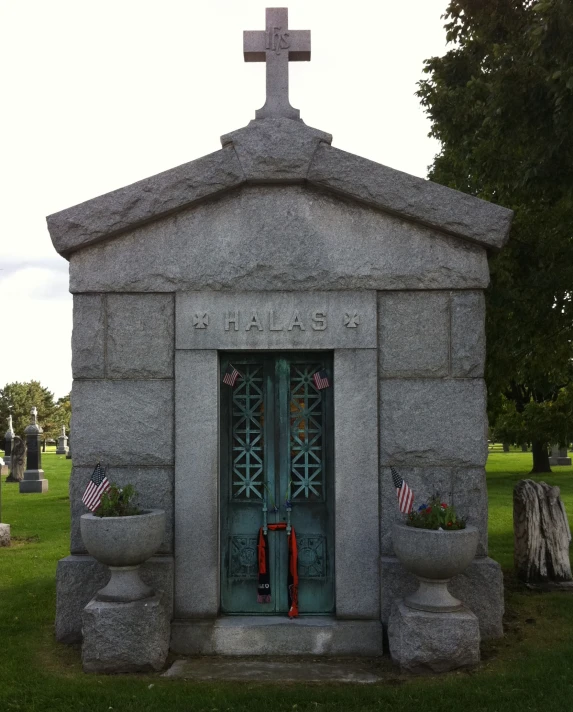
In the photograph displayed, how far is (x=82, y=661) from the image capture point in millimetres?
5449

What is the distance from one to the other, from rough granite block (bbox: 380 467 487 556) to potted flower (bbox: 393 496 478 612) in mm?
420

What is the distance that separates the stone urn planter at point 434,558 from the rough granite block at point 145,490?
6.47 feet

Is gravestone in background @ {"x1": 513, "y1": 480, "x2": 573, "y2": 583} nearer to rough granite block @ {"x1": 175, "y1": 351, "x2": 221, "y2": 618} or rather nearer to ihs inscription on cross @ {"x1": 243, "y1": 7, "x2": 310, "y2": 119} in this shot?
rough granite block @ {"x1": 175, "y1": 351, "x2": 221, "y2": 618}

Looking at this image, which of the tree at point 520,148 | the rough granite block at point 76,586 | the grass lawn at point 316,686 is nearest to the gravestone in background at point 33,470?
the grass lawn at point 316,686

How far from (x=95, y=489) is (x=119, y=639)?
1.19m

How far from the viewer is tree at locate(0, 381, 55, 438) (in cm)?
6088

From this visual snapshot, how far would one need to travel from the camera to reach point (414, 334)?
608cm

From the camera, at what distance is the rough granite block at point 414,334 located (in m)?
6.06

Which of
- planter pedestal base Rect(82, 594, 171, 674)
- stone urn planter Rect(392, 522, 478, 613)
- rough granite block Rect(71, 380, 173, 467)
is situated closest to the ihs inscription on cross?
rough granite block Rect(71, 380, 173, 467)

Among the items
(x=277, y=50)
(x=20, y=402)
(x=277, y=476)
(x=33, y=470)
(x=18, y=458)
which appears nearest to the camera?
(x=277, y=476)

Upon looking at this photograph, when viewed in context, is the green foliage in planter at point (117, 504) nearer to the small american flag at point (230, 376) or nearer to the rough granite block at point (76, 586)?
the rough granite block at point (76, 586)

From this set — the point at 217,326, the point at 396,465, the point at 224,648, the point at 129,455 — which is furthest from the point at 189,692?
the point at 217,326

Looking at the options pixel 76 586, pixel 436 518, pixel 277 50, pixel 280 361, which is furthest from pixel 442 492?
pixel 277 50

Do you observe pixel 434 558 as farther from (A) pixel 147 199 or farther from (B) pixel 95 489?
(A) pixel 147 199
